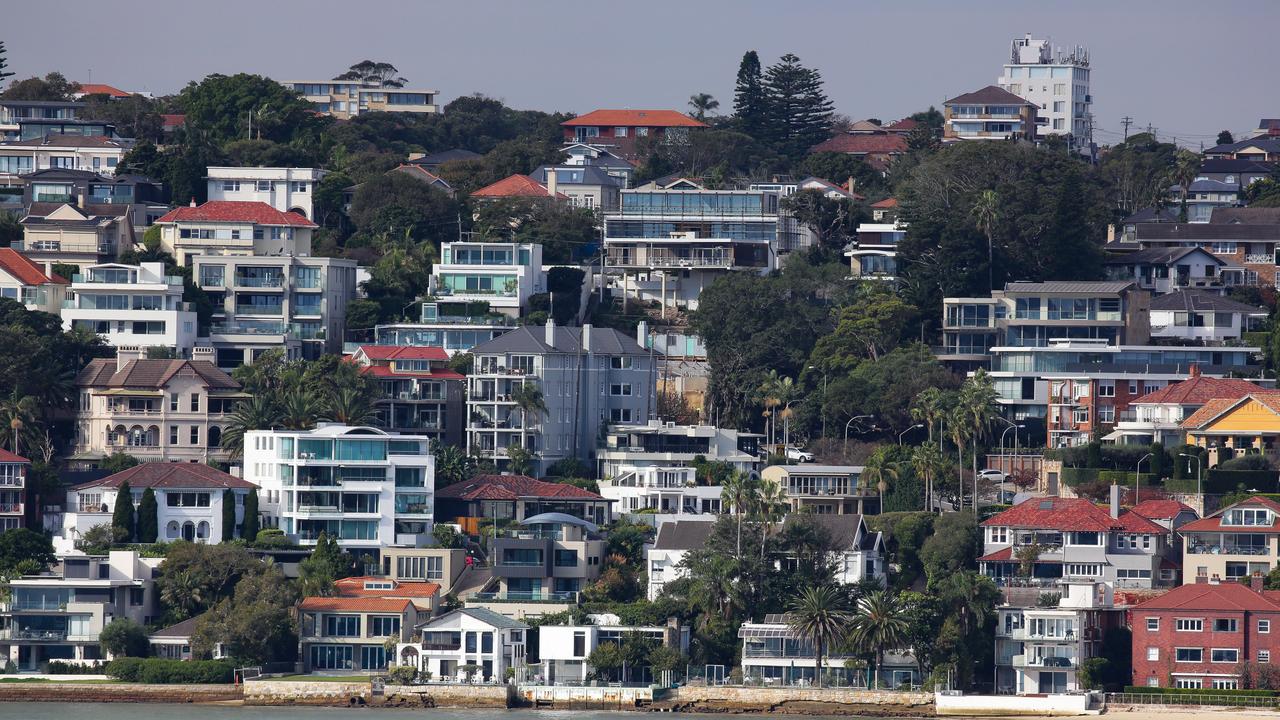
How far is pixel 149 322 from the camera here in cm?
9188

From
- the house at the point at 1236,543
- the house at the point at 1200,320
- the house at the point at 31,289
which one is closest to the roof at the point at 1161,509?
the house at the point at 1236,543

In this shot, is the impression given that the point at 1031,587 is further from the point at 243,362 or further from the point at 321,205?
the point at 321,205

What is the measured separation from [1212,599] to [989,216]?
3170 centimetres

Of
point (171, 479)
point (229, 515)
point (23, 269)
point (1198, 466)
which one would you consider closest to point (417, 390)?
point (229, 515)

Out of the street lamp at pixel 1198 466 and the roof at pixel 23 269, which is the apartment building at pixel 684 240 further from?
the street lamp at pixel 1198 466

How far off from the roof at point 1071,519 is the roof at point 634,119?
6632 cm

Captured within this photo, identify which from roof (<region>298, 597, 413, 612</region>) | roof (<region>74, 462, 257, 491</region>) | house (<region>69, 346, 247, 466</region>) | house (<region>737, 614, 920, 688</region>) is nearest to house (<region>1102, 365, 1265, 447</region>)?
house (<region>737, 614, 920, 688</region>)

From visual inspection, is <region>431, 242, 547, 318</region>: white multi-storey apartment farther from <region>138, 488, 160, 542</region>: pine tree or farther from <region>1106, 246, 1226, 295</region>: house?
<region>1106, 246, 1226, 295</region>: house

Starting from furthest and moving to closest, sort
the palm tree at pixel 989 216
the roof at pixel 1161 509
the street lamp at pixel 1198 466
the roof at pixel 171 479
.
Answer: the palm tree at pixel 989 216 → the street lamp at pixel 1198 466 → the roof at pixel 171 479 → the roof at pixel 1161 509

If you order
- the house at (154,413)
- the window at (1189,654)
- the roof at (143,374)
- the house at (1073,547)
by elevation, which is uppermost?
the roof at (143,374)

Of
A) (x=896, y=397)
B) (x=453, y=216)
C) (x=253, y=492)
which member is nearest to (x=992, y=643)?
(x=896, y=397)

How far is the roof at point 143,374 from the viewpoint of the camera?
8688 centimetres

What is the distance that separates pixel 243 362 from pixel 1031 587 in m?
35.8

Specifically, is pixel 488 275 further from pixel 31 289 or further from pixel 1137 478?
pixel 1137 478
